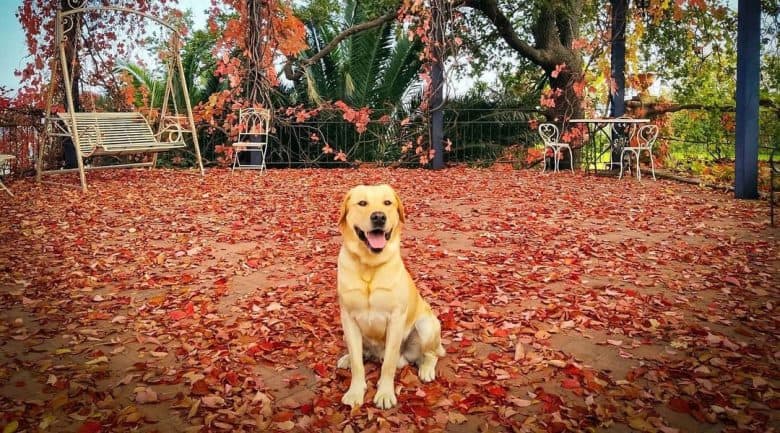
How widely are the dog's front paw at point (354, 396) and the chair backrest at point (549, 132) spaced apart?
35.7ft

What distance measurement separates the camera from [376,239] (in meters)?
2.82

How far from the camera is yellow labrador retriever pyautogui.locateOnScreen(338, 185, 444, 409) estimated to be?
9.31 feet

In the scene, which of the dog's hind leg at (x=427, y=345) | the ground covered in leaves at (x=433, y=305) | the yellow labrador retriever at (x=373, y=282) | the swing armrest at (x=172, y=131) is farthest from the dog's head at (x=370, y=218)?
the swing armrest at (x=172, y=131)

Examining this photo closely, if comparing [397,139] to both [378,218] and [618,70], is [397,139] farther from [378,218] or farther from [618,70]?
[378,218]

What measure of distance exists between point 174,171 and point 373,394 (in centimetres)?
1093

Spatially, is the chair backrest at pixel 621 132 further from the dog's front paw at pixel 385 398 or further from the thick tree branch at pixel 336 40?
the dog's front paw at pixel 385 398

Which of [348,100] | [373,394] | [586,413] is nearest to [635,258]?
[586,413]

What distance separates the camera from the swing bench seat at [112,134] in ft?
32.2

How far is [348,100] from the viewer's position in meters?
14.1

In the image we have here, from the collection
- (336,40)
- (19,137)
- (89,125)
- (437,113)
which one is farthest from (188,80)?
(437,113)

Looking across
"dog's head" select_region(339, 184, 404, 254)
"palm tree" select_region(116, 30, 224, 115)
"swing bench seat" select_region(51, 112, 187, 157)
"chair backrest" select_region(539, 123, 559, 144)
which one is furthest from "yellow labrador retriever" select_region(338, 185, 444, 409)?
"palm tree" select_region(116, 30, 224, 115)

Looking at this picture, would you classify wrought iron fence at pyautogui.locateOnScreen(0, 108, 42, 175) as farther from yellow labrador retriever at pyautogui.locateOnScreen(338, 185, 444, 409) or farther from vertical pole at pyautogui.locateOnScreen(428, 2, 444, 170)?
yellow labrador retriever at pyautogui.locateOnScreen(338, 185, 444, 409)

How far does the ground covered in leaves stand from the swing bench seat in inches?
76.1

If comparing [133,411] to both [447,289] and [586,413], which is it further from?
[447,289]
